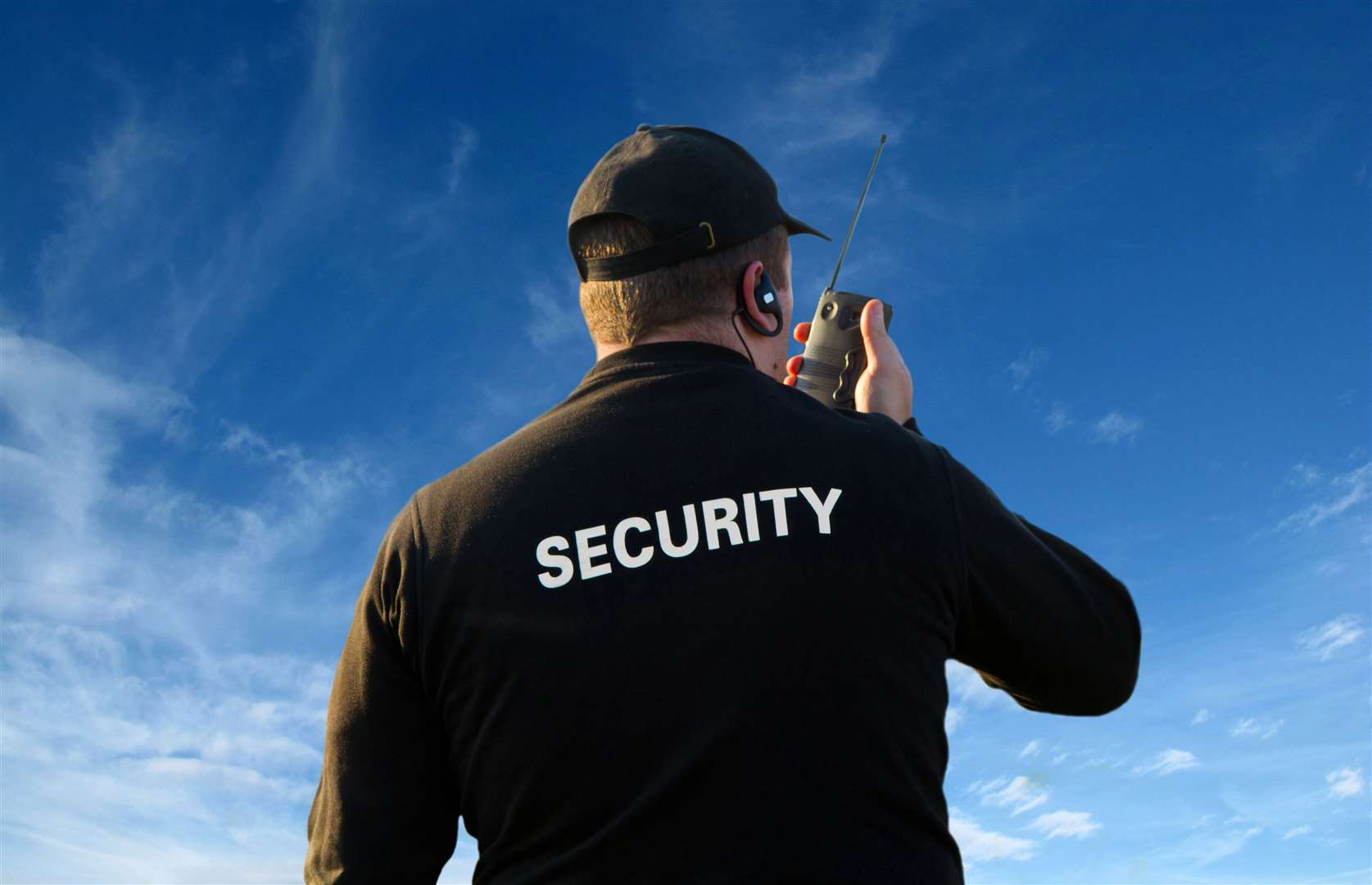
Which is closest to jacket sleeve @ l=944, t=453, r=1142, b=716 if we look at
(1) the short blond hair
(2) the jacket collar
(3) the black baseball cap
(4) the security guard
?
(4) the security guard

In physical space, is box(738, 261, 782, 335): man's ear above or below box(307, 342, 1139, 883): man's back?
above

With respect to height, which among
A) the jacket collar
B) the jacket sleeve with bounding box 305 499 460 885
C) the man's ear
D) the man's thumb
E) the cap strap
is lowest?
the jacket sleeve with bounding box 305 499 460 885

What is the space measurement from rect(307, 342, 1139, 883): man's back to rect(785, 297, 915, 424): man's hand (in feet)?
2.18

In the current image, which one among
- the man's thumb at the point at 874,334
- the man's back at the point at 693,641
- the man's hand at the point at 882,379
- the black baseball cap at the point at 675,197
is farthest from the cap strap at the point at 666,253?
the man's thumb at the point at 874,334

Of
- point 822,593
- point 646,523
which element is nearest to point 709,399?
point 646,523

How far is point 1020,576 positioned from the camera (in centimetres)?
248

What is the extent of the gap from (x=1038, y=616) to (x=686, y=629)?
814 millimetres

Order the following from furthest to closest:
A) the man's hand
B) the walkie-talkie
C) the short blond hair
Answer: the walkie-talkie → the man's hand → the short blond hair

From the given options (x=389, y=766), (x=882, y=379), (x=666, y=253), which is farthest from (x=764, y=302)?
(x=389, y=766)

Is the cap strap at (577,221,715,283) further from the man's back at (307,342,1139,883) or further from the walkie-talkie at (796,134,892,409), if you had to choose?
the walkie-talkie at (796,134,892,409)

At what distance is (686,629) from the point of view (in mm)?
2229

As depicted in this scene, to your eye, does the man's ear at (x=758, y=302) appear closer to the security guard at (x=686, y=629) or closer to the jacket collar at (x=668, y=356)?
the security guard at (x=686, y=629)

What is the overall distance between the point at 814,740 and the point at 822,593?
28 cm

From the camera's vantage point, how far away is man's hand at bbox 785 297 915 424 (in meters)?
3.23
